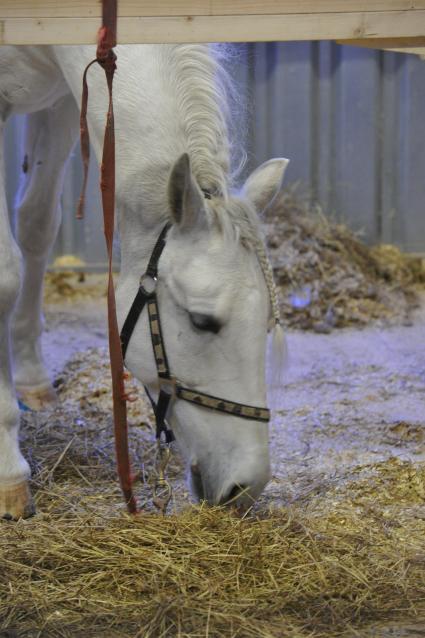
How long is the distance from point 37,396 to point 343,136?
325 cm

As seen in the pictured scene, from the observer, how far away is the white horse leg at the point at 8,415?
3047 millimetres

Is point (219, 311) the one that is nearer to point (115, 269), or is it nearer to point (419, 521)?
point (419, 521)

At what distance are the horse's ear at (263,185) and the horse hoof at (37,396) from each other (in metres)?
1.78

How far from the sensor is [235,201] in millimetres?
2752

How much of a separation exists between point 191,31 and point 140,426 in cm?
204

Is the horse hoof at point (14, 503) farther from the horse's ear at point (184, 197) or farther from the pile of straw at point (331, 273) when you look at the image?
the pile of straw at point (331, 273)

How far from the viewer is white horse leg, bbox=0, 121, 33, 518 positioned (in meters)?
3.05

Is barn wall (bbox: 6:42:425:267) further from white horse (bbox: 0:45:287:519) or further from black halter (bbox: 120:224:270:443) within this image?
black halter (bbox: 120:224:270:443)

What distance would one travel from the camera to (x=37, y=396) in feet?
14.3

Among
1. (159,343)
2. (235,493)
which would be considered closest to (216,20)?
(159,343)

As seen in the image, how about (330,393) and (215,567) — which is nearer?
(215,567)

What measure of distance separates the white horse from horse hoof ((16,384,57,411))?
113 centimetres

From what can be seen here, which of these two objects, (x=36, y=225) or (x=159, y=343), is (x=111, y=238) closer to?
(x=159, y=343)

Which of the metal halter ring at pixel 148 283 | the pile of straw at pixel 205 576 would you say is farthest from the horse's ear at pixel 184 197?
the pile of straw at pixel 205 576
